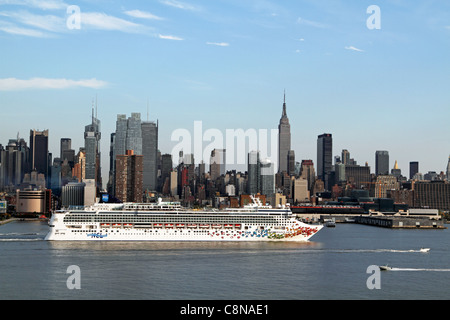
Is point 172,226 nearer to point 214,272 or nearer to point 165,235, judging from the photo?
point 165,235

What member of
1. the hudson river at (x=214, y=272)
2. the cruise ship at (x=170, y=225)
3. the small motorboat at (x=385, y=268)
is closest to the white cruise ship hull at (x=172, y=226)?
the cruise ship at (x=170, y=225)

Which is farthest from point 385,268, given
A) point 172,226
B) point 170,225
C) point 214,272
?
point 170,225

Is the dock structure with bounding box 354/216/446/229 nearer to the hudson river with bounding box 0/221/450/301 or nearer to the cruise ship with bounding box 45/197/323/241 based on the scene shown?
the cruise ship with bounding box 45/197/323/241

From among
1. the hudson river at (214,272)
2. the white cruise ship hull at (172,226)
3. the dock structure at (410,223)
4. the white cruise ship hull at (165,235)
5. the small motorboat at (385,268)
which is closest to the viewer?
the hudson river at (214,272)

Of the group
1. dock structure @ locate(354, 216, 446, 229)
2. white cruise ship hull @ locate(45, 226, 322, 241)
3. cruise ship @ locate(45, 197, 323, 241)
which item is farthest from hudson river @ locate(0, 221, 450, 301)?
dock structure @ locate(354, 216, 446, 229)

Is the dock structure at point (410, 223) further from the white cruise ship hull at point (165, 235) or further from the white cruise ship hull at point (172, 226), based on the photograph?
the white cruise ship hull at point (165, 235)
